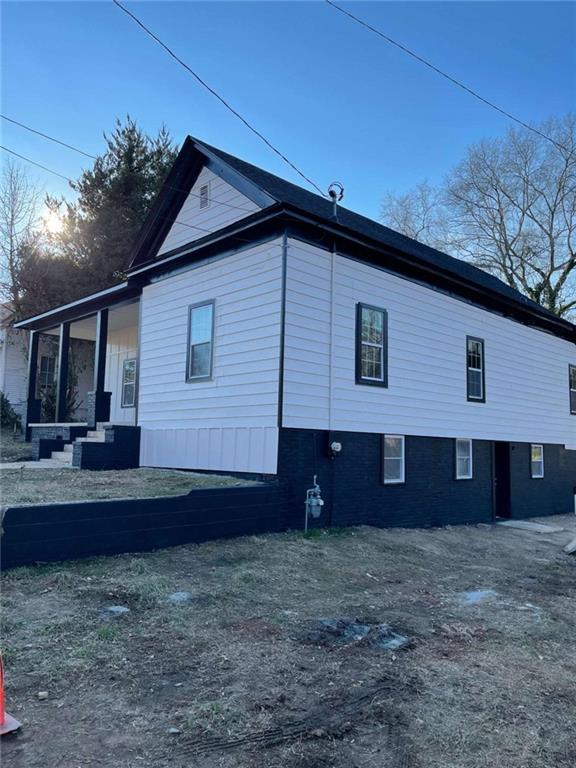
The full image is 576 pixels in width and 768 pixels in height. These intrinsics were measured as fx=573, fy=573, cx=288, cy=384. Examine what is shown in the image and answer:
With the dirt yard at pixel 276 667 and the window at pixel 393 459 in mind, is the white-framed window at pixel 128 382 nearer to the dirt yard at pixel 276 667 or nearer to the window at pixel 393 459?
the window at pixel 393 459

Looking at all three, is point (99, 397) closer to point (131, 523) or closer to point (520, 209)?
point (131, 523)

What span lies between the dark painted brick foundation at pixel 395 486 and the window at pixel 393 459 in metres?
0.18

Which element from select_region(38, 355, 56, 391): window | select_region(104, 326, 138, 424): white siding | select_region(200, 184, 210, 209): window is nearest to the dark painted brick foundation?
select_region(200, 184, 210, 209): window

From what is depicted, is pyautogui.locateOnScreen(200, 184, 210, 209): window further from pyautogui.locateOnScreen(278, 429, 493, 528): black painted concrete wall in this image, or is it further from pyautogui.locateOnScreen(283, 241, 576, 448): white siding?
pyautogui.locateOnScreen(278, 429, 493, 528): black painted concrete wall

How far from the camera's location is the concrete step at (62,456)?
12578 millimetres

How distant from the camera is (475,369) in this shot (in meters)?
14.1

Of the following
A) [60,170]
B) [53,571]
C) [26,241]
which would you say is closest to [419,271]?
[60,170]

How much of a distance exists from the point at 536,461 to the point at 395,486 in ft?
24.7

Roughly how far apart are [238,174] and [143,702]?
940 cm

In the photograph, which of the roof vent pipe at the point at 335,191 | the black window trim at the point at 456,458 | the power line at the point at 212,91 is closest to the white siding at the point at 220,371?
the power line at the point at 212,91

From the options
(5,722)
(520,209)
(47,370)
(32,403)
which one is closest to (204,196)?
(32,403)

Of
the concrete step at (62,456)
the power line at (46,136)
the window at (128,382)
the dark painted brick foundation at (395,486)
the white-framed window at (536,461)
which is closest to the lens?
the power line at (46,136)

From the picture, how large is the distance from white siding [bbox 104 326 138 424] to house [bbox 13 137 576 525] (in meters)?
0.82

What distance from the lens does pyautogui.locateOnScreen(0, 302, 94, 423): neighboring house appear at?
20703 millimetres
